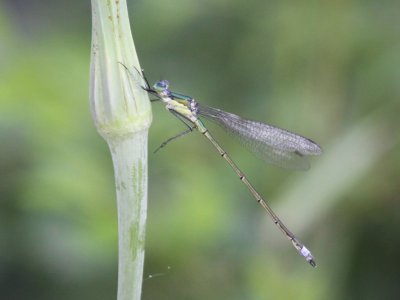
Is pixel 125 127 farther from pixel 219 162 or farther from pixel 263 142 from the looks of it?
pixel 219 162

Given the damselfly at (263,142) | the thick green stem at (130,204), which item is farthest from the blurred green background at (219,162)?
the thick green stem at (130,204)

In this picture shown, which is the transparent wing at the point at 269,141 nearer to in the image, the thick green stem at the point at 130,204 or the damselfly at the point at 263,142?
the damselfly at the point at 263,142

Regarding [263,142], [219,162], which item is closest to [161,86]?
[263,142]

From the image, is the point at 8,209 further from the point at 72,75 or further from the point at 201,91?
the point at 201,91

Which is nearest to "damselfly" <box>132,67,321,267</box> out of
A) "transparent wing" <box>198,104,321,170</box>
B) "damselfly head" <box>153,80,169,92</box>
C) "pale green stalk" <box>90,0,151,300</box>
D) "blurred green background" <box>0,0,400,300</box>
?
"transparent wing" <box>198,104,321,170</box>

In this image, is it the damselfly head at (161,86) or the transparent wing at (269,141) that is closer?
the damselfly head at (161,86)

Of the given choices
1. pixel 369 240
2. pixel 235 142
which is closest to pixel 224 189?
pixel 235 142
